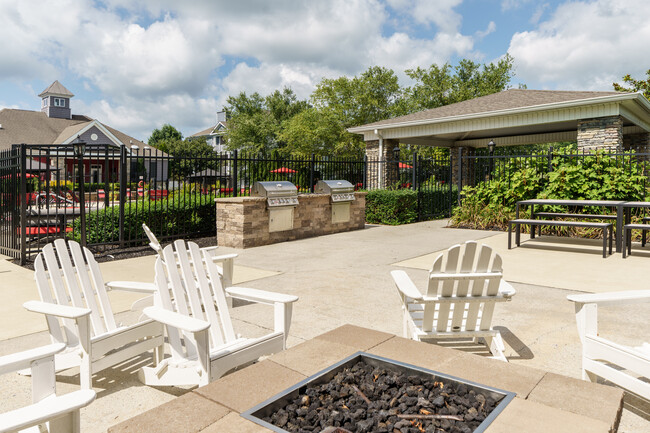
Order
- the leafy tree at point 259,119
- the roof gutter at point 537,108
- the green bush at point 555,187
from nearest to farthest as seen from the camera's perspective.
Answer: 1. the green bush at point 555,187
2. the roof gutter at point 537,108
3. the leafy tree at point 259,119

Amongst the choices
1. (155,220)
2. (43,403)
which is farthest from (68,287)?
(155,220)

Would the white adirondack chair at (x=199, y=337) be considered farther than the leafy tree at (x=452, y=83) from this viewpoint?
No

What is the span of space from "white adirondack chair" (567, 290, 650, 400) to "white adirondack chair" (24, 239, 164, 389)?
280 cm

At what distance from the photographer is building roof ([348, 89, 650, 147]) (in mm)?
13359

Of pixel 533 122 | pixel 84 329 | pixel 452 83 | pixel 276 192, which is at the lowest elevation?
pixel 84 329

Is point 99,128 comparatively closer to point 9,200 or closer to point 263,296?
point 9,200

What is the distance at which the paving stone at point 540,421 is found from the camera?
5.79 feet

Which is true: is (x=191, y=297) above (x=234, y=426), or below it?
above

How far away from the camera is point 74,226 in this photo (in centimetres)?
918

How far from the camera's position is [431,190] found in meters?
15.6

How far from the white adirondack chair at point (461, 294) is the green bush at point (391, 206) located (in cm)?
1017

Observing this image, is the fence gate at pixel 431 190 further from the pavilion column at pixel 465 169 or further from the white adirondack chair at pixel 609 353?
the white adirondack chair at pixel 609 353

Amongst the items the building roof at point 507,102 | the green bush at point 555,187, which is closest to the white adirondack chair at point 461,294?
the green bush at point 555,187

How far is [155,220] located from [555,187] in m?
9.45
